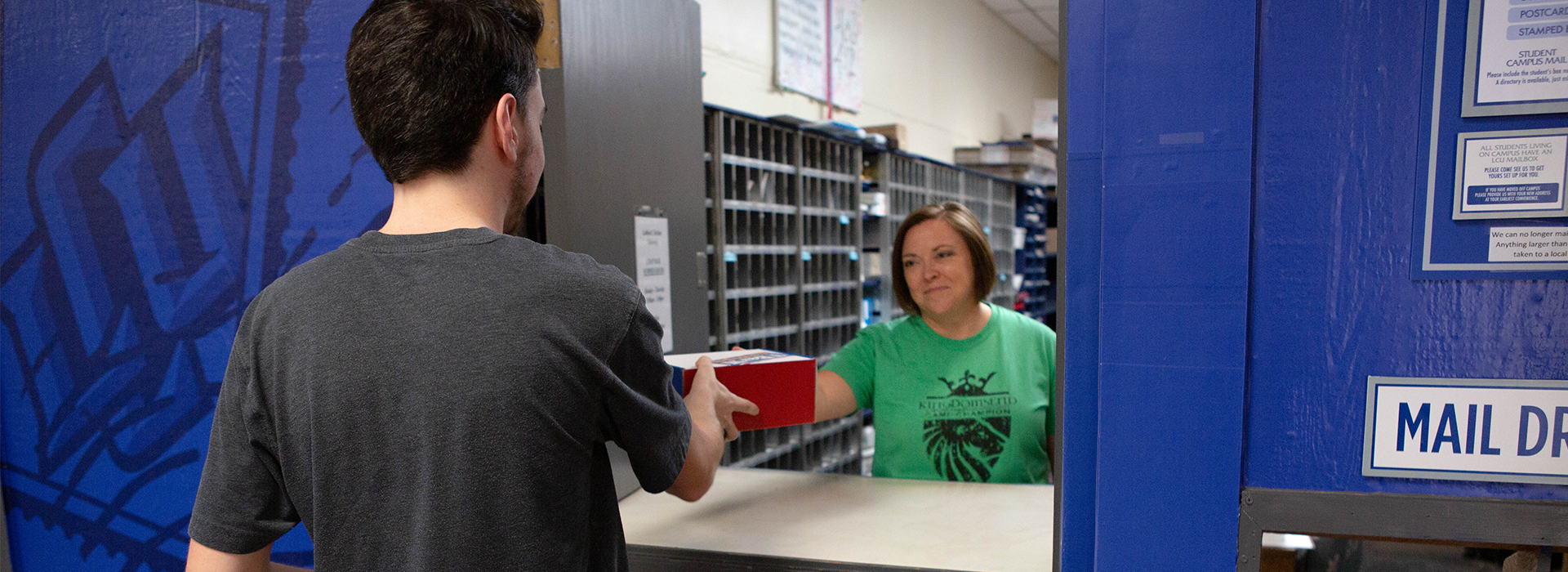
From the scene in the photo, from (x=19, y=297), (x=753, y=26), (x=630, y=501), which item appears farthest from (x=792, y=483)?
(x=753, y=26)

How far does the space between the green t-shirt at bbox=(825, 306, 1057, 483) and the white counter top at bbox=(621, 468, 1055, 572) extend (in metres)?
0.20

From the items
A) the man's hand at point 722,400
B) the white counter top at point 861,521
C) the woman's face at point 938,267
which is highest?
the woman's face at point 938,267

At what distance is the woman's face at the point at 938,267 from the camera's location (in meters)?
2.04

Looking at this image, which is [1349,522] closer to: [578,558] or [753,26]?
[578,558]

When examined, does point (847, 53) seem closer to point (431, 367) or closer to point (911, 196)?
point (911, 196)

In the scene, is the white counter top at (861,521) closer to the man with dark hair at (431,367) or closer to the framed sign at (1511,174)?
the man with dark hair at (431,367)

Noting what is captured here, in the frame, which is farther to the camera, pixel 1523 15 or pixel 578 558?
pixel 578 558

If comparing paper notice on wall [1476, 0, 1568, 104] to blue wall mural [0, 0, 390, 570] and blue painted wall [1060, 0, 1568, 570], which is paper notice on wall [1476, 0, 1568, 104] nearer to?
blue painted wall [1060, 0, 1568, 570]

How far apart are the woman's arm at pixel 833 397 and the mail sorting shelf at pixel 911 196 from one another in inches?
44.4

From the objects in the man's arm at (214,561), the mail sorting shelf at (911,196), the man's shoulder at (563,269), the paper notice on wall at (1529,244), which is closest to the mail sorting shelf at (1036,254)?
the mail sorting shelf at (911,196)

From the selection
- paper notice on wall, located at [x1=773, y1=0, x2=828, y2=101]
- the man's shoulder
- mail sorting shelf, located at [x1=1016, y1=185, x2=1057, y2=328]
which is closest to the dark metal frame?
the man's shoulder

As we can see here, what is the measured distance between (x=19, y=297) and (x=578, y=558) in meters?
1.74

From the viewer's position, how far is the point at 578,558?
0.90 meters

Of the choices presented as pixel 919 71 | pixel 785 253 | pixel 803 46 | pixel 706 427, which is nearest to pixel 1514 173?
pixel 706 427
